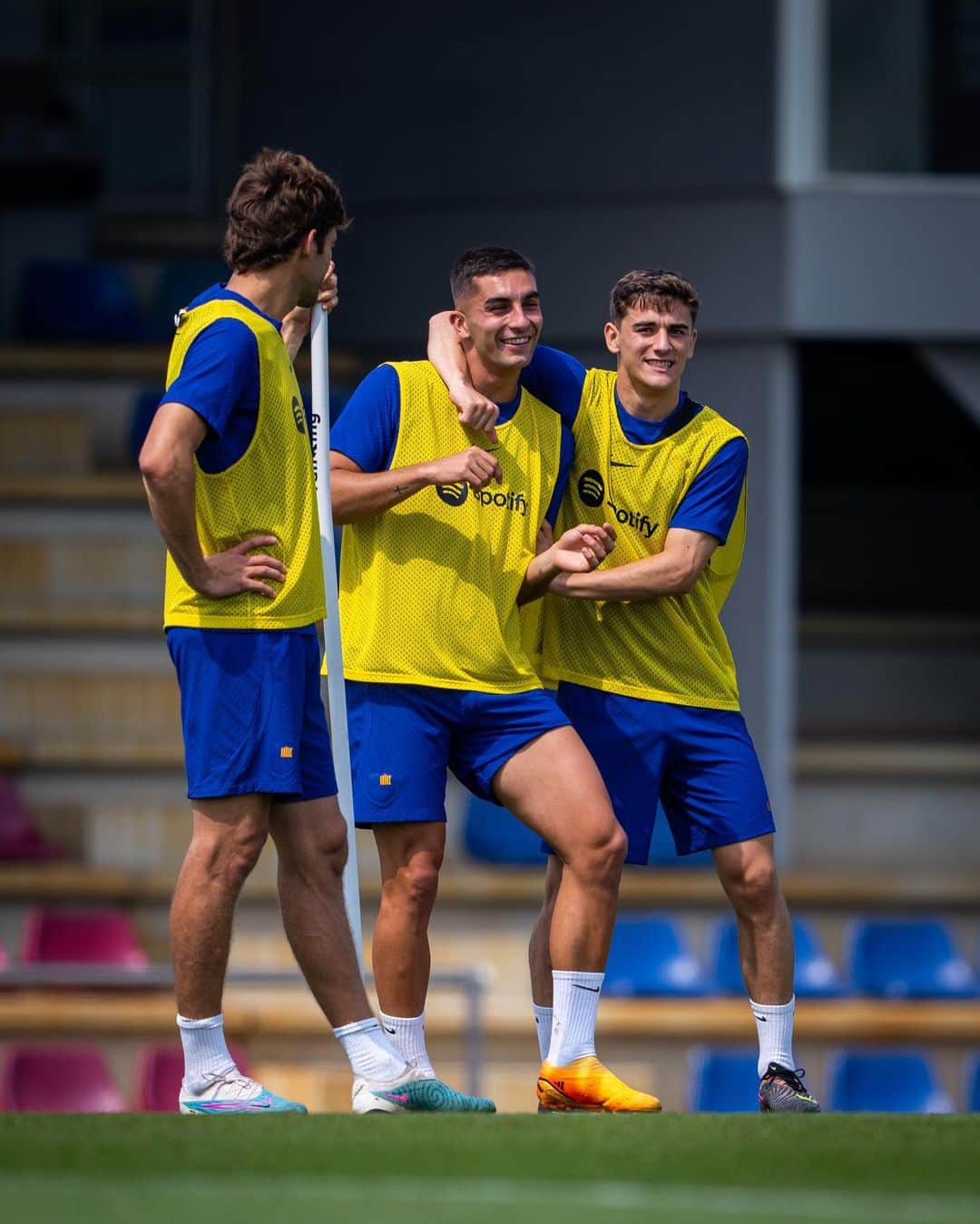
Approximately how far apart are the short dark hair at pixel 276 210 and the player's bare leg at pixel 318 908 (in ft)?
3.62

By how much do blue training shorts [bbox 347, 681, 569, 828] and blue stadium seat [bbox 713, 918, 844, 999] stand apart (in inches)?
172

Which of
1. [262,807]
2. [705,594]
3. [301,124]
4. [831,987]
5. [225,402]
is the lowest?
[831,987]

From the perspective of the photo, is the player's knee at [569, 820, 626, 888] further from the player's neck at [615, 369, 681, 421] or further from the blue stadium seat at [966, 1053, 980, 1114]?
the blue stadium seat at [966, 1053, 980, 1114]

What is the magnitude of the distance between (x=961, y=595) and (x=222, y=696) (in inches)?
380

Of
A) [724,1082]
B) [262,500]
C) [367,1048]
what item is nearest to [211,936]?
[367,1048]

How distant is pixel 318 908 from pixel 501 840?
533cm

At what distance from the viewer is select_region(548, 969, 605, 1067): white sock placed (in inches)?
178

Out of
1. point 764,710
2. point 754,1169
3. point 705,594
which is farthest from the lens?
point 764,710

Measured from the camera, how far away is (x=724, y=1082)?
8250 millimetres

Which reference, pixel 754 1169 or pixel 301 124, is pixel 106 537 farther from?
pixel 754 1169

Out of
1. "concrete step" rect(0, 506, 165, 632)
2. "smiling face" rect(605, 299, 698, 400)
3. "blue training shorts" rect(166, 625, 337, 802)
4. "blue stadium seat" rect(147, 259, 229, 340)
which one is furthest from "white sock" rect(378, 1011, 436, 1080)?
"blue stadium seat" rect(147, 259, 229, 340)

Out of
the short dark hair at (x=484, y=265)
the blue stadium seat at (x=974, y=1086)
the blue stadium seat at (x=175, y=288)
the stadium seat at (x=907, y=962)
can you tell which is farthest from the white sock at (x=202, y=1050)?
the blue stadium seat at (x=175, y=288)

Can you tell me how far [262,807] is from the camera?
4207mm

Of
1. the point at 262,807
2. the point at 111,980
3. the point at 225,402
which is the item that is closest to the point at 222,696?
the point at 262,807
